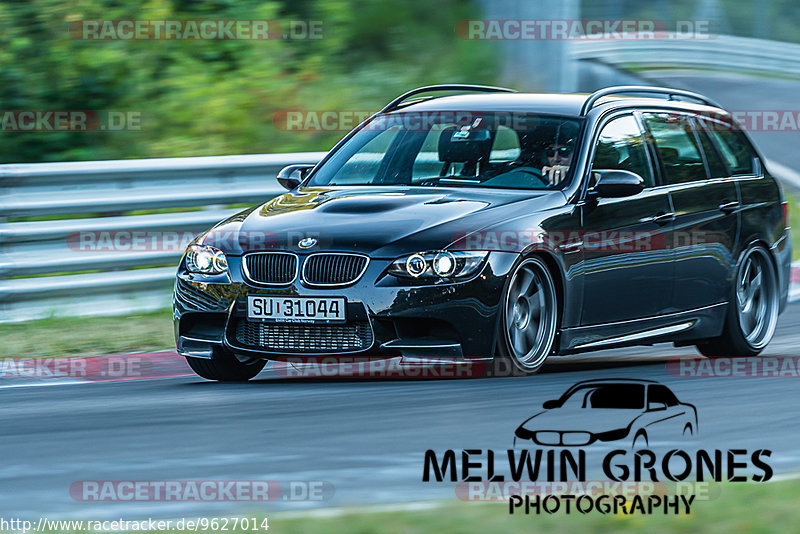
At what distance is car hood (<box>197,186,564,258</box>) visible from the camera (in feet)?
24.2

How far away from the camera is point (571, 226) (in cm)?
795

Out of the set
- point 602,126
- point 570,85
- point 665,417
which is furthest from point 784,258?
point 570,85

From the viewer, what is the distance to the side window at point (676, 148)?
29.4ft

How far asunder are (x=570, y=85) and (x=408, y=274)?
11495 millimetres

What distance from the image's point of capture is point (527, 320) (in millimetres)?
7672

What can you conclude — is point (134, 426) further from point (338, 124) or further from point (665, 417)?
point (338, 124)

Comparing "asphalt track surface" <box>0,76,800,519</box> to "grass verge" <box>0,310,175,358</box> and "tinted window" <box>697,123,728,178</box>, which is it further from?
"tinted window" <box>697,123,728,178</box>

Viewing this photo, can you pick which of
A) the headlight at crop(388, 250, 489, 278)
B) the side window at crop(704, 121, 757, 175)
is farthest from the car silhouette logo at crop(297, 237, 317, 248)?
the side window at crop(704, 121, 757, 175)

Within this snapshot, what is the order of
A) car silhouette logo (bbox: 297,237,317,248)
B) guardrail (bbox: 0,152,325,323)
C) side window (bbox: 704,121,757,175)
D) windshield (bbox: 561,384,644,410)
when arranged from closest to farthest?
windshield (bbox: 561,384,644,410) < car silhouette logo (bbox: 297,237,317,248) < side window (bbox: 704,121,757,175) < guardrail (bbox: 0,152,325,323)

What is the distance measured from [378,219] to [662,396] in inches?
67.3

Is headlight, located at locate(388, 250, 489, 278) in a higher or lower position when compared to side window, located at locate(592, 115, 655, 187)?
lower

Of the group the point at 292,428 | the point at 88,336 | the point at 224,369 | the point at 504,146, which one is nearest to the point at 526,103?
the point at 504,146

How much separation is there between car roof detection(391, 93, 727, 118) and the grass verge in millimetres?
2290

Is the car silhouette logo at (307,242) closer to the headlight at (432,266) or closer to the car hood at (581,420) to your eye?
the headlight at (432,266)
